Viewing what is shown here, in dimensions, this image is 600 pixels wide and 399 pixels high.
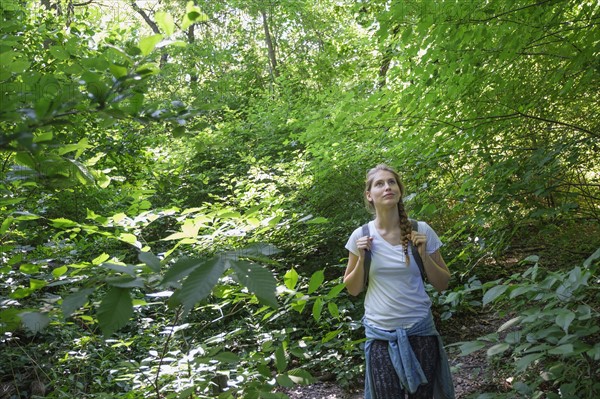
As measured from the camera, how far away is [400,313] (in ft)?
8.92

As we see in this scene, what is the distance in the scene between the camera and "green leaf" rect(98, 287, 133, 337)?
1013 mm

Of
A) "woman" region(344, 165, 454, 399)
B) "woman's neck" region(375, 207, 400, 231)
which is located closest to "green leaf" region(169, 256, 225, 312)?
"woman" region(344, 165, 454, 399)

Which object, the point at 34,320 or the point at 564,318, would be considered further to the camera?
the point at 564,318

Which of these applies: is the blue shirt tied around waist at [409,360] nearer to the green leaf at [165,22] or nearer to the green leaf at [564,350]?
the green leaf at [564,350]

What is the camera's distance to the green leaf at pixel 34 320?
1109 millimetres

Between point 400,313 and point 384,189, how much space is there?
27.3 inches

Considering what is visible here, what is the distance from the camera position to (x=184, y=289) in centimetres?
91

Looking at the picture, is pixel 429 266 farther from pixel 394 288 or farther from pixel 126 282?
pixel 126 282

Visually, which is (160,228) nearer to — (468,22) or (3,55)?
(468,22)

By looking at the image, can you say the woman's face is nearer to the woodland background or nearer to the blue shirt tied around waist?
the woodland background

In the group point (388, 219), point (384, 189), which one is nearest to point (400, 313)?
point (388, 219)

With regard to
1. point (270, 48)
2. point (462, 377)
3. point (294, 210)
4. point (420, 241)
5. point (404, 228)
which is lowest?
point (462, 377)

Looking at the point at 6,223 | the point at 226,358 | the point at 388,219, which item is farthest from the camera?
the point at 388,219

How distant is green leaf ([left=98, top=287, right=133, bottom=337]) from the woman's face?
2071mm
